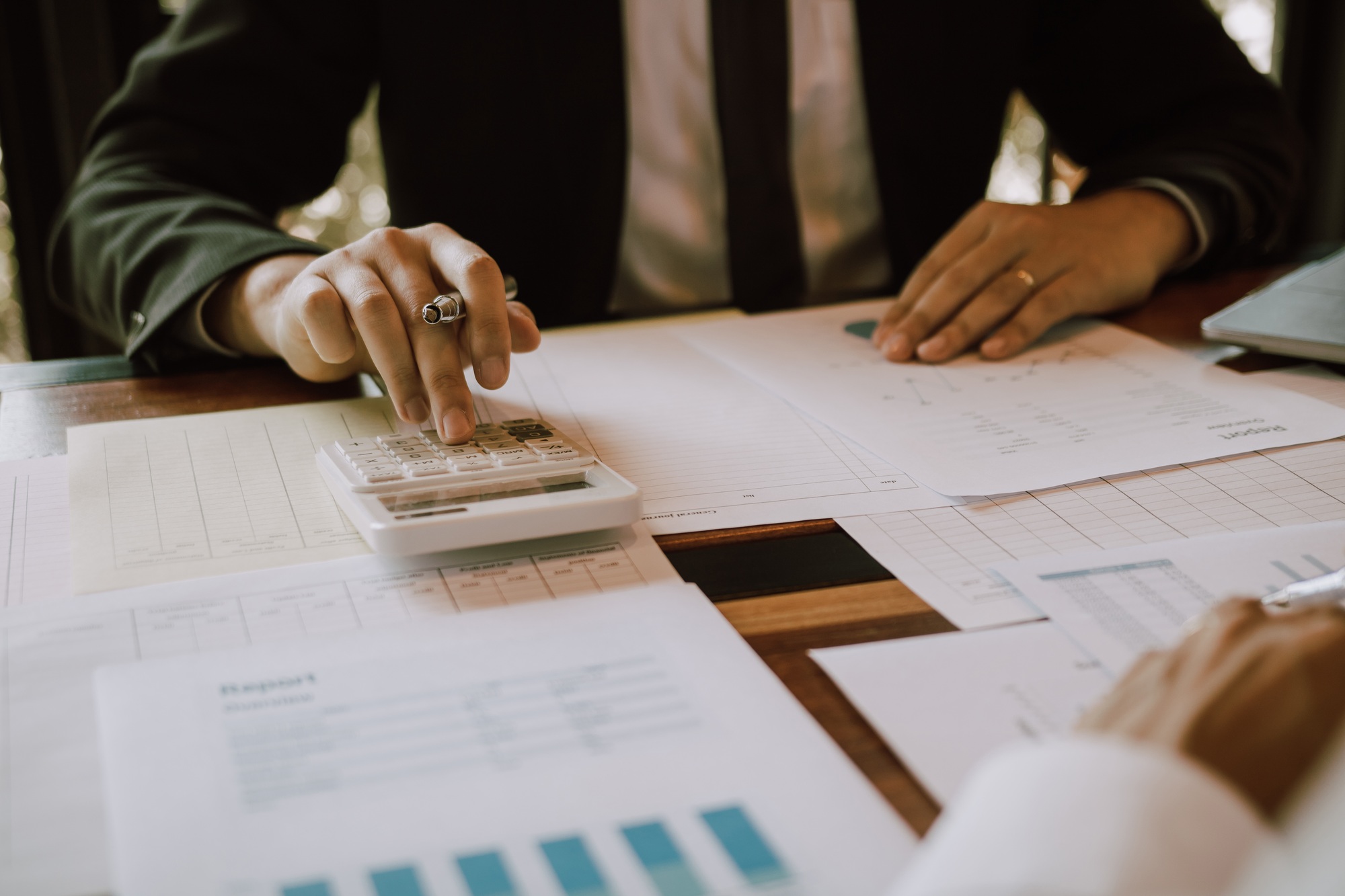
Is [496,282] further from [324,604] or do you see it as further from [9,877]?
[9,877]

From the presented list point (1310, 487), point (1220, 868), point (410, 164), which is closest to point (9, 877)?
point (1220, 868)

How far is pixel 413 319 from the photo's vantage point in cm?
57

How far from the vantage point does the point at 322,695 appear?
0.34 metres

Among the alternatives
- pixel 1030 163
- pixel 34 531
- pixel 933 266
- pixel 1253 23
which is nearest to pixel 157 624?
pixel 34 531

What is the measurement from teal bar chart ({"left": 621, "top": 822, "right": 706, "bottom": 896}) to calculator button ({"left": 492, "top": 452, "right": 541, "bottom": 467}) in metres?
0.24

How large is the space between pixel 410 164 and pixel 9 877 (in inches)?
36.2

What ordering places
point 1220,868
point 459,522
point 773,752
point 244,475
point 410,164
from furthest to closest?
1. point 410,164
2. point 244,475
3. point 459,522
4. point 773,752
5. point 1220,868

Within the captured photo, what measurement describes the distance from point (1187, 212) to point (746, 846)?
84cm

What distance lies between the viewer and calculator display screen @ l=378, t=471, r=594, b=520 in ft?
1.44

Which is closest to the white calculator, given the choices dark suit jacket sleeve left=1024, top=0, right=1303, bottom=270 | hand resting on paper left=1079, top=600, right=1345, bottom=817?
hand resting on paper left=1079, top=600, right=1345, bottom=817

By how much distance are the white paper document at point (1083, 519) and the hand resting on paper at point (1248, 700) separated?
0.35ft

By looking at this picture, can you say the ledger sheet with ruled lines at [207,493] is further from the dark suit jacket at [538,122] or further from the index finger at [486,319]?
the dark suit jacket at [538,122]

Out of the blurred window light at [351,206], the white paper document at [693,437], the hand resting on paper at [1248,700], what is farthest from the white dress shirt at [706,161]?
the hand resting on paper at [1248,700]

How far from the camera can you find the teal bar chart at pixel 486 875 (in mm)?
255
